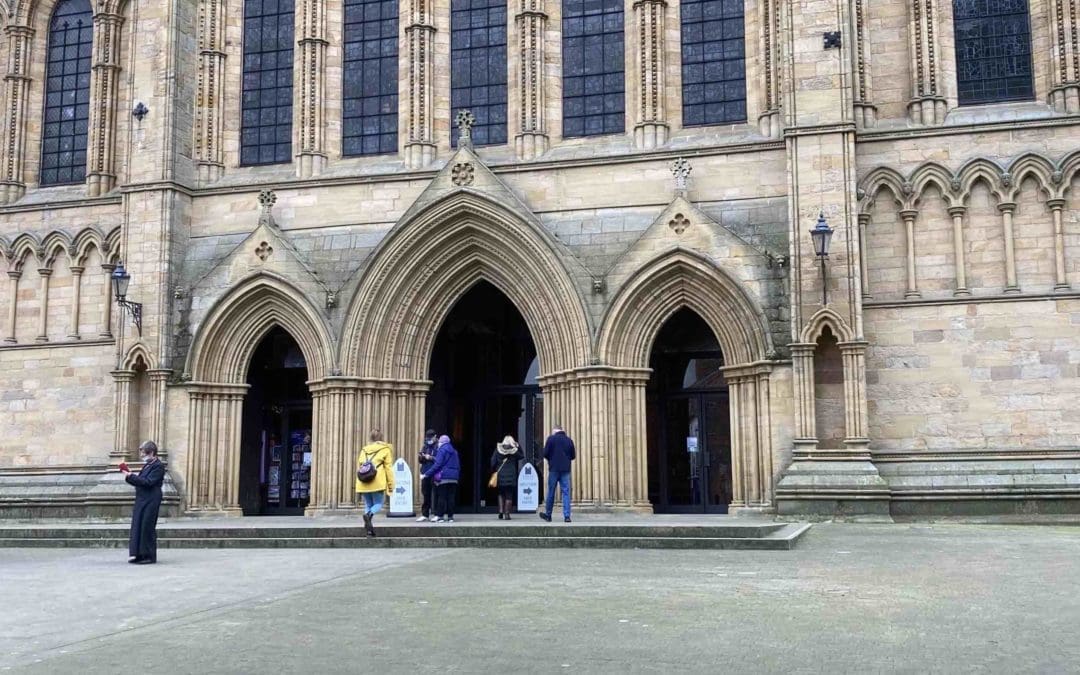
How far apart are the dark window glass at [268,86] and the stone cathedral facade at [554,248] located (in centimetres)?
7

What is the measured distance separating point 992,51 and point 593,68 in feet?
25.0

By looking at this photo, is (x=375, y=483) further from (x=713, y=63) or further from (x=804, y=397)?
(x=713, y=63)

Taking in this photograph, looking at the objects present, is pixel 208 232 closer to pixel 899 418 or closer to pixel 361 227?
pixel 361 227

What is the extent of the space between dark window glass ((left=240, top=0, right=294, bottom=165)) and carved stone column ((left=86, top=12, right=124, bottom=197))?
313cm

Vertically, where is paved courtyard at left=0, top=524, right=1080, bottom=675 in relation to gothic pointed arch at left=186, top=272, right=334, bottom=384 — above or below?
below

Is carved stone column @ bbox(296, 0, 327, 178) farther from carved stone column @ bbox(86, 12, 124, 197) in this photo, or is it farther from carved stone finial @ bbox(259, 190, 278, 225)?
carved stone column @ bbox(86, 12, 124, 197)

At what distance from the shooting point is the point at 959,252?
20859 millimetres

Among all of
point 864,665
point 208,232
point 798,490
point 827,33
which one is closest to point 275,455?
point 208,232

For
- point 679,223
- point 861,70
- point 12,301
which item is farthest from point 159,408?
point 861,70

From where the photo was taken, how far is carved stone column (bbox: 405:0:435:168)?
2398 centimetres

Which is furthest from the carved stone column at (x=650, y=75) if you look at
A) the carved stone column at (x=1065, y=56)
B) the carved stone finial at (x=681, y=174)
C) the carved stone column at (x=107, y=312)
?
the carved stone column at (x=107, y=312)

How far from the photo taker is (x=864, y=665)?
22.9 feet

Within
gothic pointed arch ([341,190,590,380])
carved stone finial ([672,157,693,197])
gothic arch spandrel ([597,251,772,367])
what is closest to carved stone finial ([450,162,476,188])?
gothic pointed arch ([341,190,590,380])

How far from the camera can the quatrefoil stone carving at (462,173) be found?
904 inches
